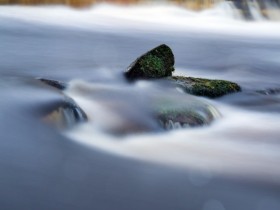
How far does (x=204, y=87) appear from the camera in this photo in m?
7.45

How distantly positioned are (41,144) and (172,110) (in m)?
1.81

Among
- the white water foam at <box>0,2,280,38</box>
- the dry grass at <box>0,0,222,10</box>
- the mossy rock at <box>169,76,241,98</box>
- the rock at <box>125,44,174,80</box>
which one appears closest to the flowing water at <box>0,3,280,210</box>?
the mossy rock at <box>169,76,241,98</box>

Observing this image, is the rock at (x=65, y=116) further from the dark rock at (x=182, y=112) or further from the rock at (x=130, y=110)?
the dark rock at (x=182, y=112)

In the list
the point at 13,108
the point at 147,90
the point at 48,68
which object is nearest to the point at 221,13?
the point at 48,68

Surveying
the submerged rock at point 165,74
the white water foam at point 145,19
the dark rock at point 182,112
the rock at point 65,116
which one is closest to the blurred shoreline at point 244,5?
the white water foam at point 145,19

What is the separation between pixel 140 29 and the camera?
1755 centimetres

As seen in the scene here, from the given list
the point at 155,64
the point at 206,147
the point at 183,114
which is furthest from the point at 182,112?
the point at 155,64

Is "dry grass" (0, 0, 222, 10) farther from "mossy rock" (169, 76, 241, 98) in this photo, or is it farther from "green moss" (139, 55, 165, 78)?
"mossy rock" (169, 76, 241, 98)

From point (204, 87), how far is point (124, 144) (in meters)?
2.60

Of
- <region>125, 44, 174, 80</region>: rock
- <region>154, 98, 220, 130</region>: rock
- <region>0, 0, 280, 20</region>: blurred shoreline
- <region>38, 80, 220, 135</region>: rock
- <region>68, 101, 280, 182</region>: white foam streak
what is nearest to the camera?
<region>68, 101, 280, 182</region>: white foam streak

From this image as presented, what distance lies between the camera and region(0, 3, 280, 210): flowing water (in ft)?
13.2

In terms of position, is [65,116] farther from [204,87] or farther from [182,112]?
[204,87]

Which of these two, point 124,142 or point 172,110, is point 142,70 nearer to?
point 172,110

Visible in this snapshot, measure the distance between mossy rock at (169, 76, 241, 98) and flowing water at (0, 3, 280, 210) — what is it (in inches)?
5.4
